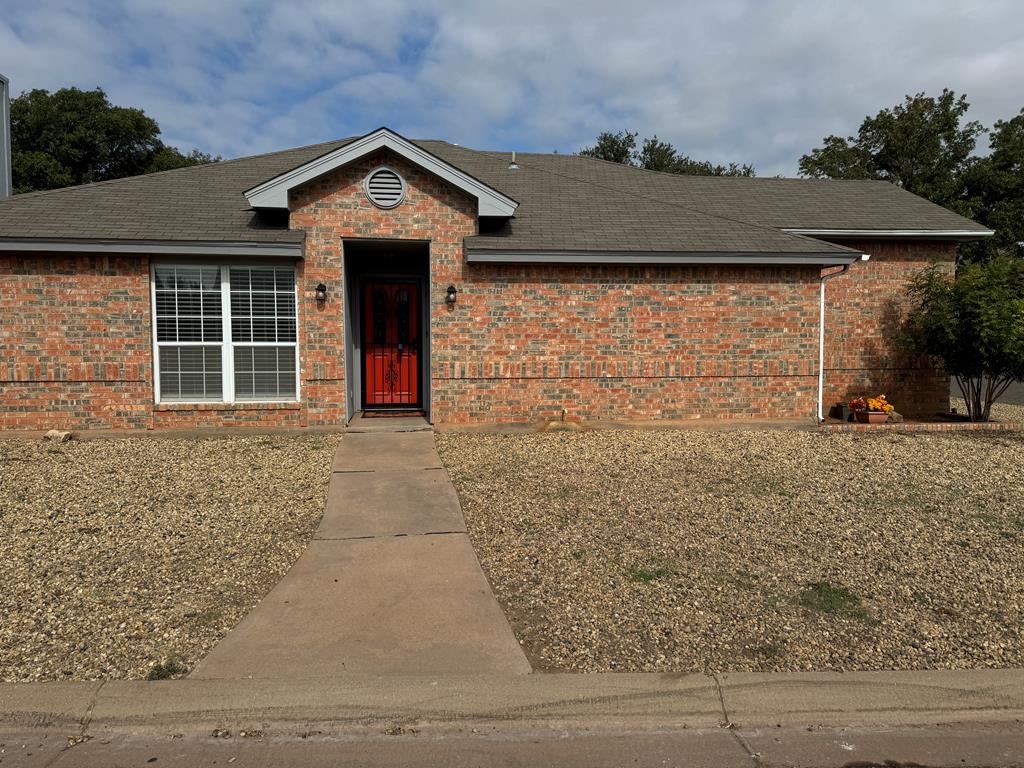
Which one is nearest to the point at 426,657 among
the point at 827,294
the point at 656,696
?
the point at 656,696

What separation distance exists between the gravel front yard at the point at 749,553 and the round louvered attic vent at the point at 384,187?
12.8 ft

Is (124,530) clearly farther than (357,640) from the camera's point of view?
Yes

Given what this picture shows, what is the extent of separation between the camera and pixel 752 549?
18.2 ft

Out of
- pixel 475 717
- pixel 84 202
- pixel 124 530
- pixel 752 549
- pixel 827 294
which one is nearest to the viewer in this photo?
pixel 475 717

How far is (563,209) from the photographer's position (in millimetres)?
12523

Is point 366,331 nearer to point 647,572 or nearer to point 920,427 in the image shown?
point 647,572

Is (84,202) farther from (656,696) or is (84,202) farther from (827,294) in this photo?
(827,294)

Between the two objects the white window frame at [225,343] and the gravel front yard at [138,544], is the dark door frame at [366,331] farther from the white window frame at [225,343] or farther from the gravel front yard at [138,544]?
the gravel front yard at [138,544]

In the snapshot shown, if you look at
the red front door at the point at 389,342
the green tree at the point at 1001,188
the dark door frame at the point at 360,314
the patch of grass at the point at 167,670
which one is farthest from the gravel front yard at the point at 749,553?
the green tree at the point at 1001,188

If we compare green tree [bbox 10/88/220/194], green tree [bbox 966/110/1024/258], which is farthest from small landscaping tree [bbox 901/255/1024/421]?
green tree [bbox 10/88/220/194]

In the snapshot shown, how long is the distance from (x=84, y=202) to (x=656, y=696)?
11491 millimetres

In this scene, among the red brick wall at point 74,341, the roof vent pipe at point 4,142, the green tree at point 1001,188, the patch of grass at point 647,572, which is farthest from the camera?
the green tree at point 1001,188

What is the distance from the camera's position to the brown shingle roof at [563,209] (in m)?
10.3

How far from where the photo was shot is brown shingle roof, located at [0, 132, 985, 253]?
1026cm
